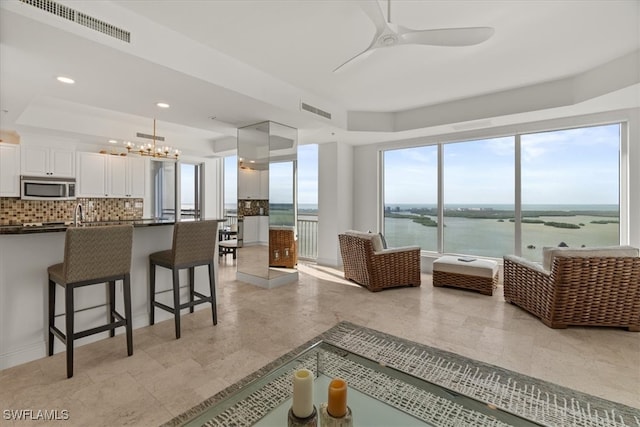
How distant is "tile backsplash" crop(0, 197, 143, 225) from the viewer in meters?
4.96

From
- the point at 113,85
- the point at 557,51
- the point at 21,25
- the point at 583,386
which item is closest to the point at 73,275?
the point at 21,25

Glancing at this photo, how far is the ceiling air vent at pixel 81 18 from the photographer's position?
2.03 metres

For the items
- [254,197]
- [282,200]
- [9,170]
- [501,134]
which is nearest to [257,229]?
[254,197]

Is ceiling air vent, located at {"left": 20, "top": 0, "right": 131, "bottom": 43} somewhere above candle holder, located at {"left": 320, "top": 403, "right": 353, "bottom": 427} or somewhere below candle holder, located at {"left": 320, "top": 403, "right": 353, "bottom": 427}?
above

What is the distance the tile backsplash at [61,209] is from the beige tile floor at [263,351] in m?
2.87

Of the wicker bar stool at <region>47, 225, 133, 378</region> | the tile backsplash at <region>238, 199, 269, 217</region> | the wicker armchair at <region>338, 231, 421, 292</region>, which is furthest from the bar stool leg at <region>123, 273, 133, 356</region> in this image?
the wicker armchair at <region>338, 231, 421, 292</region>

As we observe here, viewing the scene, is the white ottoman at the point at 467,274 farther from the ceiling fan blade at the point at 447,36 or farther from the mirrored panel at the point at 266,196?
the ceiling fan blade at the point at 447,36

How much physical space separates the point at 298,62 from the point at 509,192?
404 centimetres

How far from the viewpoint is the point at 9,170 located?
4.72 m

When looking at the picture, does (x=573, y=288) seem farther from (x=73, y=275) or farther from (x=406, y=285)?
(x=73, y=275)

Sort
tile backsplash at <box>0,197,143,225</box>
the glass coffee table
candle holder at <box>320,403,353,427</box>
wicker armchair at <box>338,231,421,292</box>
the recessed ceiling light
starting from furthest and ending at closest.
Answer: tile backsplash at <box>0,197,143,225</box> → wicker armchair at <box>338,231,421,292</box> → the recessed ceiling light → the glass coffee table → candle holder at <box>320,403,353,427</box>

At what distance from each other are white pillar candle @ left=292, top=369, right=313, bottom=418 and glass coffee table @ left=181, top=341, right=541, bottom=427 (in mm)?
265

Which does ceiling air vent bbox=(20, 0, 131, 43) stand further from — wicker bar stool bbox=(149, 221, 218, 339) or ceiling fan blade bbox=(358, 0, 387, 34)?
ceiling fan blade bbox=(358, 0, 387, 34)

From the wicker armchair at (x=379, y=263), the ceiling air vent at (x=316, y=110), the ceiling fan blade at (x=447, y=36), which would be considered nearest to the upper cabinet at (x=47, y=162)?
the ceiling air vent at (x=316, y=110)
